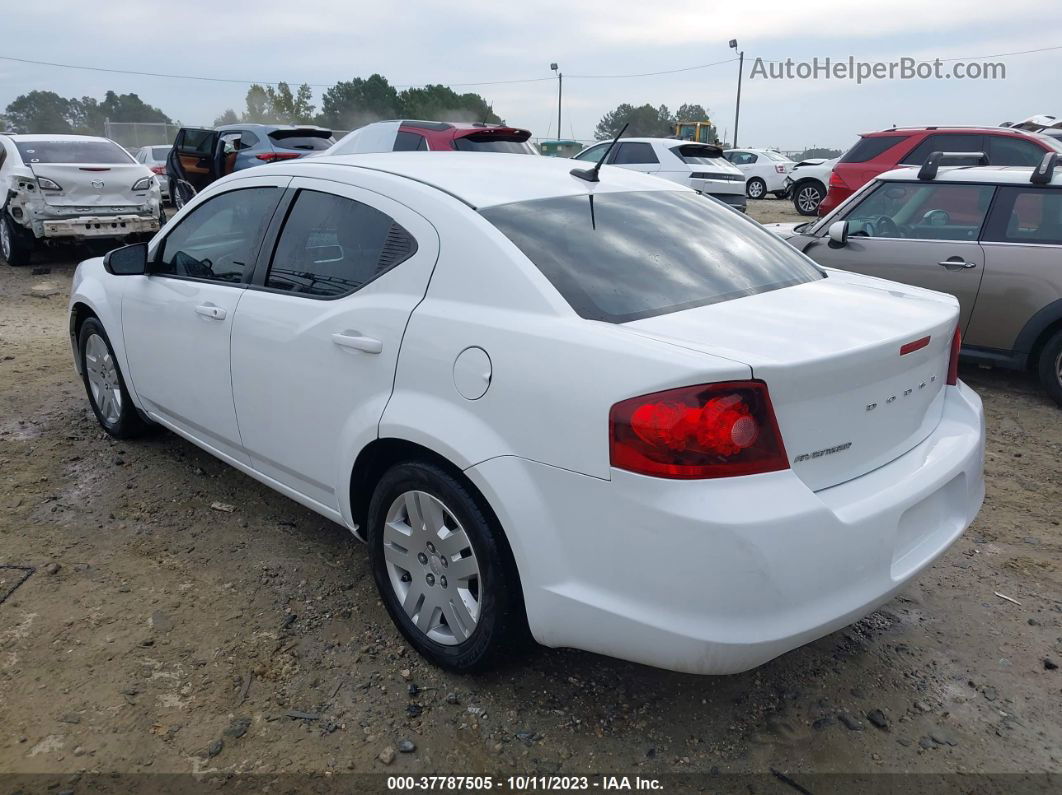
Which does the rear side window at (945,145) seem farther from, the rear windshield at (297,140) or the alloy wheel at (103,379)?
the alloy wheel at (103,379)

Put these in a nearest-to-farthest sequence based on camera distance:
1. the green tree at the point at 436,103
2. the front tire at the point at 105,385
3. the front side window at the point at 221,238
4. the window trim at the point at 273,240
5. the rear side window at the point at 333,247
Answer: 1. the rear side window at the point at 333,247
2. the window trim at the point at 273,240
3. the front side window at the point at 221,238
4. the front tire at the point at 105,385
5. the green tree at the point at 436,103

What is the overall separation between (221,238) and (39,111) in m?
82.6

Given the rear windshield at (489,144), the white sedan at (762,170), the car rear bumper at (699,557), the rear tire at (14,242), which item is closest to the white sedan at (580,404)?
the car rear bumper at (699,557)

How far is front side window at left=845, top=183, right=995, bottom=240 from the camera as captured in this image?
578cm

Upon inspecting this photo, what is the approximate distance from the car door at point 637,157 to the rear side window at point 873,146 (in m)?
4.10

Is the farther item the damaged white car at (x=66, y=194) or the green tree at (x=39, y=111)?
the green tree at (x=39, y=111)

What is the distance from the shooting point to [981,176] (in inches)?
227

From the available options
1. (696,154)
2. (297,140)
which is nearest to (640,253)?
(297,140)

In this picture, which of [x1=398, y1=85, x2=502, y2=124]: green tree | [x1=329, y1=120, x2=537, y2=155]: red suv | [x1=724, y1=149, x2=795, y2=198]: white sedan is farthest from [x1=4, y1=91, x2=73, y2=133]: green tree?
[x1=329, y1=120, x2=537, y2=155]: red suv

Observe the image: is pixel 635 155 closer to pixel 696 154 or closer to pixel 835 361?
pixel 696 154

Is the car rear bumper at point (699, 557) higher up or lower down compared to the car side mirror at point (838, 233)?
lower down

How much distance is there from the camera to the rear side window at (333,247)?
2.79 m

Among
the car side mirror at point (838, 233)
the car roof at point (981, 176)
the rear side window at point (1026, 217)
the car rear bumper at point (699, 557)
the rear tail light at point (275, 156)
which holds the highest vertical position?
the rear tail light at point (275, 156)

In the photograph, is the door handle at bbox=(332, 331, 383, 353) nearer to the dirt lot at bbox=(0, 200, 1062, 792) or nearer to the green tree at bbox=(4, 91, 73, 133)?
the dirt lot at bbox=(0, 200, 1062, 792)
